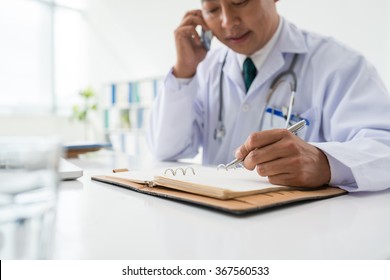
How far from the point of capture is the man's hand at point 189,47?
3.72 feet

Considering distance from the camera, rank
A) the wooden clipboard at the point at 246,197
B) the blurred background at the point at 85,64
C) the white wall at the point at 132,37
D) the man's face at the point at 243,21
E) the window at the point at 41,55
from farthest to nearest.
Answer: the window at the point at 41,55, the blurred background at the point at 85,64, the white wall at the point at 132,37, the man's face at the point at 243,21, the wooden clipboard at the point at 246,197

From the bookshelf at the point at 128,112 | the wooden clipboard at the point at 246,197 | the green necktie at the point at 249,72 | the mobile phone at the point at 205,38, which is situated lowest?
the wooden clipboard at the point at 246,197

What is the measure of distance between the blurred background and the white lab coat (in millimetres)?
2511

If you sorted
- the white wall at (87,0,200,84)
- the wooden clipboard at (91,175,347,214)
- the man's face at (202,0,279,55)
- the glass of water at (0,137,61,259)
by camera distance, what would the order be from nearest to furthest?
the glass of water at (0,137,61,259)
the wooden clipboard at (91,175,347,214)
the man's face at (202,0,279,55)
the white wall at (87,0,200,84)

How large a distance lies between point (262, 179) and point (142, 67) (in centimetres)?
366

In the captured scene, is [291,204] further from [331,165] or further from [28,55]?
[28,55]

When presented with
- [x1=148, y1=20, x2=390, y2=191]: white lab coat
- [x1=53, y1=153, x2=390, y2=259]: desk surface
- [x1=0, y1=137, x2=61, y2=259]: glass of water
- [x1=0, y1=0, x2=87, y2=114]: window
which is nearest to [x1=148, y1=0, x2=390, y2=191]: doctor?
[x1=148, y1=20, x2=390, y2=191]: white lab coat

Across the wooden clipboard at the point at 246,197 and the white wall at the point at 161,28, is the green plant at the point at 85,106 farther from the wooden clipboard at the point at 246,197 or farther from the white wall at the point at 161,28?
the wooden clipboard at the point at 246,197

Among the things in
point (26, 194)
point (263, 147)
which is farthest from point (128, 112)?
point (26, 194)

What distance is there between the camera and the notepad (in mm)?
454

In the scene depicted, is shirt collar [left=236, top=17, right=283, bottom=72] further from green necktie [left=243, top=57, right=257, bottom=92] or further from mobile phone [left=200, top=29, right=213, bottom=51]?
mobile phone [left=200, top=29, right=213, bottom=51]

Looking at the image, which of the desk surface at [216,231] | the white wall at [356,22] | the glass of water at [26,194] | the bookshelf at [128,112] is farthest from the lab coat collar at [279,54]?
the bookshelf at [128,112]

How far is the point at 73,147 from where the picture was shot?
129 centimetres
